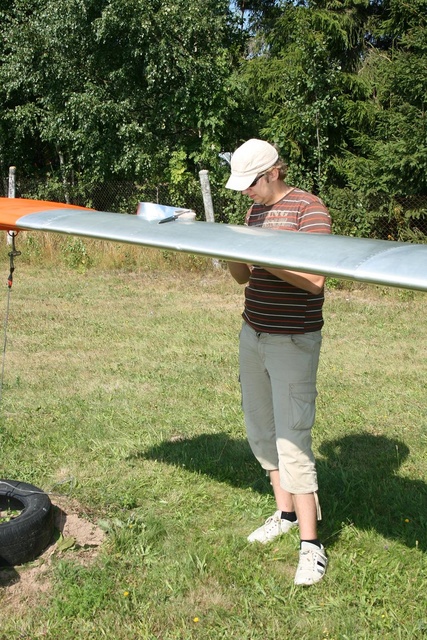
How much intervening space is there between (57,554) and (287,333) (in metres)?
1.64

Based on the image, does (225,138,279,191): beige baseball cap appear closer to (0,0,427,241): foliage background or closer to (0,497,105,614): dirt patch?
(0,497,105,614): dirt patch

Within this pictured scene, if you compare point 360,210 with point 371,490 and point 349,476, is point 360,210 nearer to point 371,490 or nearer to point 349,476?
point 349,476

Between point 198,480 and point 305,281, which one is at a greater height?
point 305,281

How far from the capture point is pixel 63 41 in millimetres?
15023

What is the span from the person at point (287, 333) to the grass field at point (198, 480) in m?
0.29

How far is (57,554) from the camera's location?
354cm

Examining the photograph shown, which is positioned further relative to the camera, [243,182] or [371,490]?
[371,490]

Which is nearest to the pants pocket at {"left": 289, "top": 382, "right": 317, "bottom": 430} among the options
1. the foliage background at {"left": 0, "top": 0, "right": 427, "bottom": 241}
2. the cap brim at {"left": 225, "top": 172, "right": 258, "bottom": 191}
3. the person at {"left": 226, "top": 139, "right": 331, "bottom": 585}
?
the person at {"left": 226, "top": 139, "right": 331, "bottom": 585}

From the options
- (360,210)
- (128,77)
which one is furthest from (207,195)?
(128,77)

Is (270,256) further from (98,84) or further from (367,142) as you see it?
(98,84)

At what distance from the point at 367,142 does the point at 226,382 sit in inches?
295

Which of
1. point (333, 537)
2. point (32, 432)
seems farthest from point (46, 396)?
point (333, 537)

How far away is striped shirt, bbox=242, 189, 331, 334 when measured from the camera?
311 centimetres

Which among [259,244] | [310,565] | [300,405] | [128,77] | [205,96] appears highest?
[128,77]
